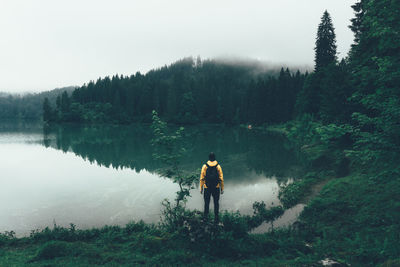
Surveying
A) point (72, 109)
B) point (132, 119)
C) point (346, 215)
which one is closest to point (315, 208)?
point (346, 215)

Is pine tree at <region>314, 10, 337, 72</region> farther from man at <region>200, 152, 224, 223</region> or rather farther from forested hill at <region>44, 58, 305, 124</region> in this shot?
man at <region>200, 152, 224, 223</region>

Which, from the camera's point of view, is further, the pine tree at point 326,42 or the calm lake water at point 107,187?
the pine tree at point 326,42

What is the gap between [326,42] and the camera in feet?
151

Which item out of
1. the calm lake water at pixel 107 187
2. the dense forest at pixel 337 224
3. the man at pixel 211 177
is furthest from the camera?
the calm lake water at pixel 107 187

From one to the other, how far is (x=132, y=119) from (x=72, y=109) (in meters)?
32.4

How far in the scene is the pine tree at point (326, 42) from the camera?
45.8m

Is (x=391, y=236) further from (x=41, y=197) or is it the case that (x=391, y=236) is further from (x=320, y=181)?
(x=41, y=197)

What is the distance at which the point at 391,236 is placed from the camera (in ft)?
27.0

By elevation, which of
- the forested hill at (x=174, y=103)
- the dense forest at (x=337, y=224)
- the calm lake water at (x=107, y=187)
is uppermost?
the forested hill at (x=174, y=103)

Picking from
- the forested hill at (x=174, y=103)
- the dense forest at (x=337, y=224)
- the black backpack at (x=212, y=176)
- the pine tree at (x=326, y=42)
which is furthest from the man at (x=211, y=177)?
the forested hill at (x=174, y=103)

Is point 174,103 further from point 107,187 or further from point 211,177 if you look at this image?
point 211,177

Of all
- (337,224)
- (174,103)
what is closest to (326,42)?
(337,224)

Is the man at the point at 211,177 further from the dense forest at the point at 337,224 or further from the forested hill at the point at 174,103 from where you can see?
the forested hill at the point at 174,103

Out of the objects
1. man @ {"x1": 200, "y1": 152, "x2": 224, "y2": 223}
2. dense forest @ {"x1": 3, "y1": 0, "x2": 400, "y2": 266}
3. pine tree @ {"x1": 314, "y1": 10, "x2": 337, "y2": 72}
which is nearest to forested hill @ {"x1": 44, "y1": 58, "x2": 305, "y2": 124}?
pine tree @ {"x1": 314, "y1": 10, "x2": 337, "y2": 72}
